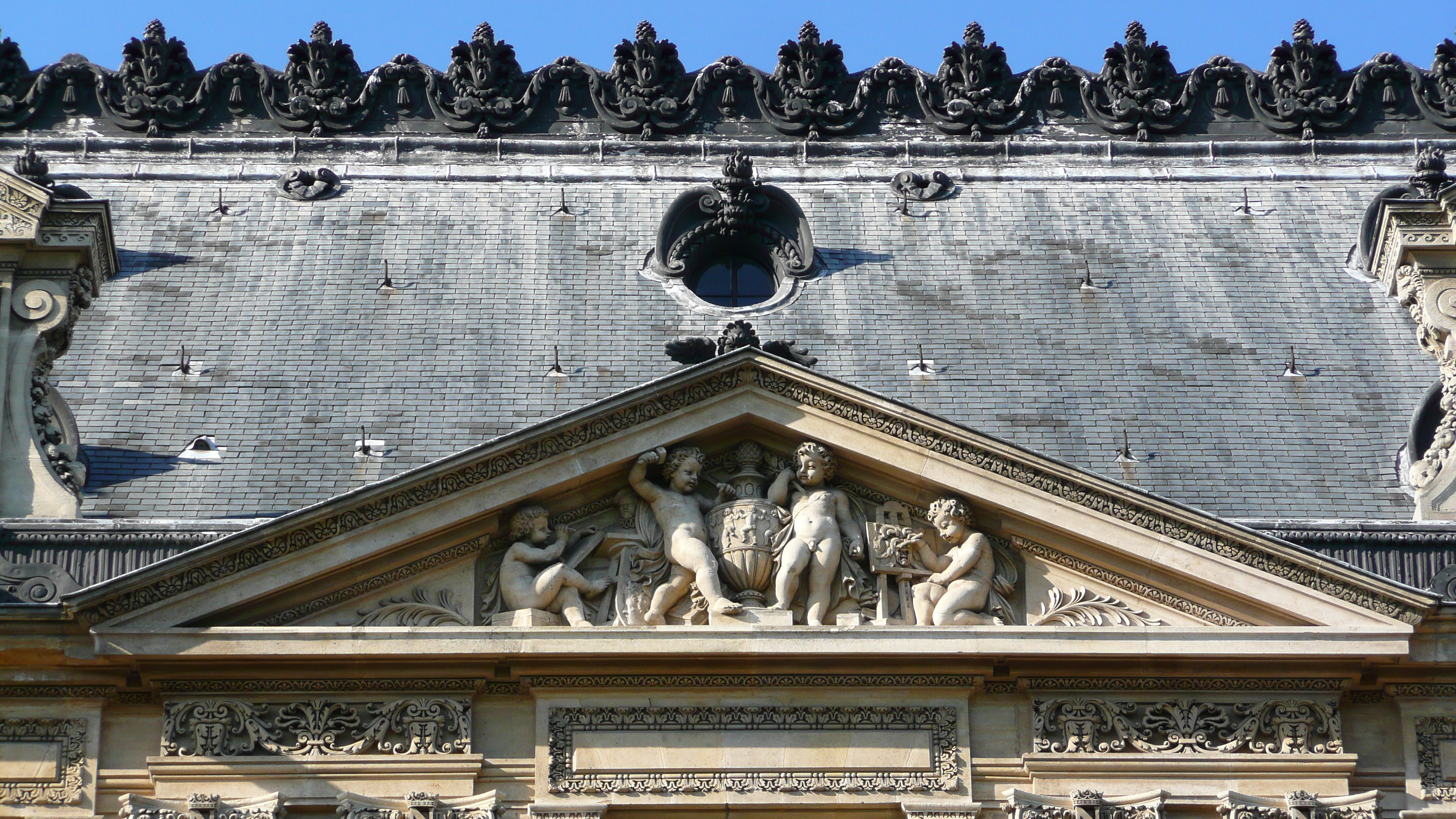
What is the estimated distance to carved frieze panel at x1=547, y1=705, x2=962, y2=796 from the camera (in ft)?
75.5

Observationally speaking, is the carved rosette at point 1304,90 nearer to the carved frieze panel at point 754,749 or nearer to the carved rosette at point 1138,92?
the carved rosette at point 1138,92

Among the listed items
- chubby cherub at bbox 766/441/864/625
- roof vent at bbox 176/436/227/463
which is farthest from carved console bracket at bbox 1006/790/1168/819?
roof vent at bbox 176/436/227/463

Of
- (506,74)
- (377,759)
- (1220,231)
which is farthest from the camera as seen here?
(506,74)

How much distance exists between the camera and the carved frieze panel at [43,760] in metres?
22.9

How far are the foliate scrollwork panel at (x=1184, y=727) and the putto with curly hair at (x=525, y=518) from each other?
4.58 m

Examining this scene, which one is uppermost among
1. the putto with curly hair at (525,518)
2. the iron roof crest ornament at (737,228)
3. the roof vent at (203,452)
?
the iron roof crest ornament at (737,228)

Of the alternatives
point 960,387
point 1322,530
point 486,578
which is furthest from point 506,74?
point 1322,530

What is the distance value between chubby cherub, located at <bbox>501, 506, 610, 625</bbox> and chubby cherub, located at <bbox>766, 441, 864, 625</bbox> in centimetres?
163

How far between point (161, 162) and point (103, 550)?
9.15 metres

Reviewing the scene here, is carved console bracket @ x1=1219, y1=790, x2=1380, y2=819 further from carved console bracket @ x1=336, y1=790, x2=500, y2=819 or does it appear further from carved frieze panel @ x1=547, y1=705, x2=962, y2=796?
carved console bracket @ x1=336, y1=790, x2=500, y2=819

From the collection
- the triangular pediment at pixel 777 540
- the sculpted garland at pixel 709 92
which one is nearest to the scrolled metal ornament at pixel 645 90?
the sculpted garland at pixel 709 92

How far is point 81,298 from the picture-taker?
84.7 feet

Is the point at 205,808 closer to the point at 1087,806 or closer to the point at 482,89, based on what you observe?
the point at 1087,806

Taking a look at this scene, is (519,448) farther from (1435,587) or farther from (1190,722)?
(1435,587)
